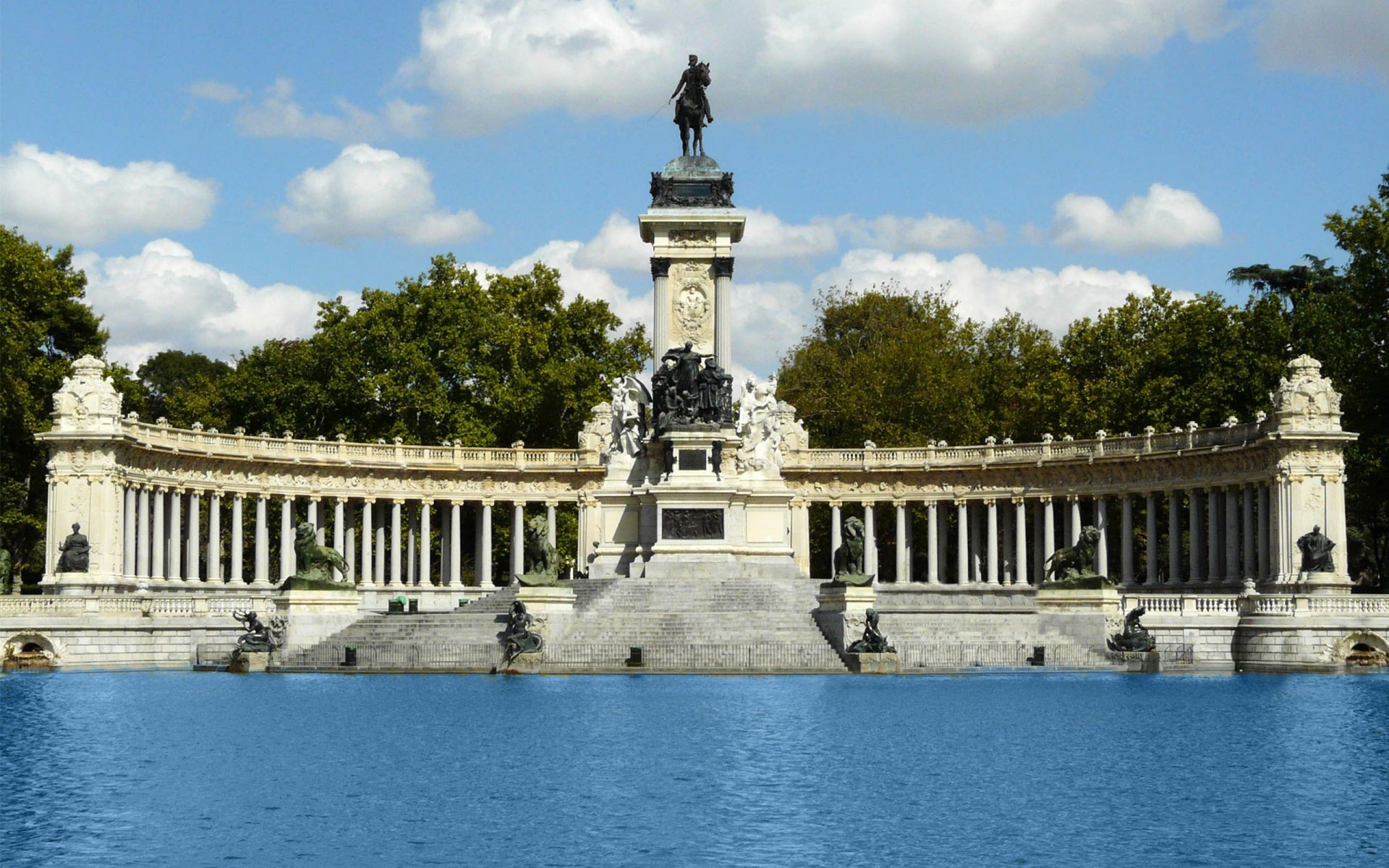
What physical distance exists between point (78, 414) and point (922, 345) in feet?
139

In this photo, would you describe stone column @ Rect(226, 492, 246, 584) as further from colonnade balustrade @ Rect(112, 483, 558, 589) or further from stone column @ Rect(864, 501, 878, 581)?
stone column @ Rect(864, 501, 878, 581)

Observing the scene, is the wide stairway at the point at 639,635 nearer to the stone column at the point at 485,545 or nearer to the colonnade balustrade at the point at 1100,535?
the colonnade balustrade at the point at 1100,535

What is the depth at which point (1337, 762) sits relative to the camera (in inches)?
1182

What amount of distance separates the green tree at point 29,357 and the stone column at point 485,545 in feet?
59.4

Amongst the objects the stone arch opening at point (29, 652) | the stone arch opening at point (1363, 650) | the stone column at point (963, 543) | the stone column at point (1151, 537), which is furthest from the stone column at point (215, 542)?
the stone arch opening at point (1363, 650)

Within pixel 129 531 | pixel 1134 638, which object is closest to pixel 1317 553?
pixel 1134 638

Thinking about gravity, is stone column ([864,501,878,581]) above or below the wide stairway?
above

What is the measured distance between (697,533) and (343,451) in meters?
20.2

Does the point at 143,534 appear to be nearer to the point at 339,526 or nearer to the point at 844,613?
the point at 339,526

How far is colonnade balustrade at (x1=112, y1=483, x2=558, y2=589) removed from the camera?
69438mm

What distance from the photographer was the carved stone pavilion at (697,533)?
52.2 metres

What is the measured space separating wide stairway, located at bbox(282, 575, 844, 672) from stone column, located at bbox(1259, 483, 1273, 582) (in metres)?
17.9

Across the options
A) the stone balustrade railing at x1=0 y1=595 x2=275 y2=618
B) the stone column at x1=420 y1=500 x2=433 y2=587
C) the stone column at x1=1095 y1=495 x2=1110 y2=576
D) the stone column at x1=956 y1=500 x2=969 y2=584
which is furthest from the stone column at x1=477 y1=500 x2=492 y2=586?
the stone column at x1=1095 y1=495 x2=1110 y2=576

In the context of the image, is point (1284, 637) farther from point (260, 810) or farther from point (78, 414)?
point (78, 414)
